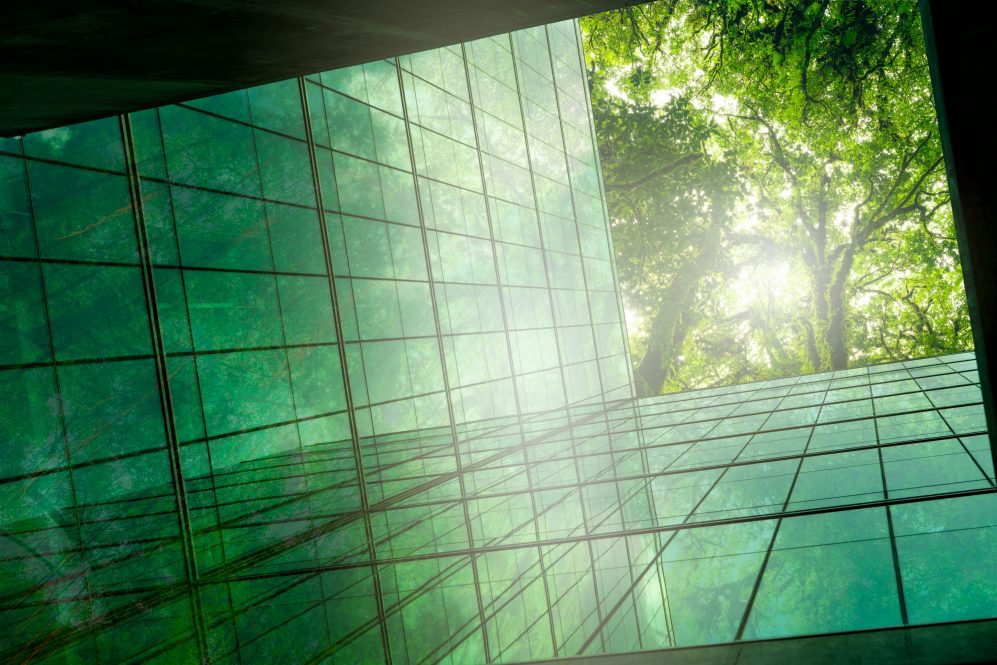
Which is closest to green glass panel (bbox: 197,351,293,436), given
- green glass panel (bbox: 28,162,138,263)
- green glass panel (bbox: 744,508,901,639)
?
green glass panel (bbox: 28,162,138,263)

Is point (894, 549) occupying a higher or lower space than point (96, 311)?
lower

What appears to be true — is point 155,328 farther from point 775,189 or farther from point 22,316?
point 775,189

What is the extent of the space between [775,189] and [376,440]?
3102 centimetres

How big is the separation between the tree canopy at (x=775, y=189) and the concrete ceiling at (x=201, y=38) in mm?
28526

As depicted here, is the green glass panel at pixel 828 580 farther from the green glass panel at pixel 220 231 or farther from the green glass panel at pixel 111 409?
the green glass panel at pixel 220 231

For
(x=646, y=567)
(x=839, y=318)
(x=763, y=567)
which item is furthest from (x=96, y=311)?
(x=839, y=318)

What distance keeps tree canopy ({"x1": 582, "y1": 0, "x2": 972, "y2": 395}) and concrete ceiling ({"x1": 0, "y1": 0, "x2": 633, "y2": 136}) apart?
93.6 feet

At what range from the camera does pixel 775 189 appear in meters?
42.5

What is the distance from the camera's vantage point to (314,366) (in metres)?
16.6

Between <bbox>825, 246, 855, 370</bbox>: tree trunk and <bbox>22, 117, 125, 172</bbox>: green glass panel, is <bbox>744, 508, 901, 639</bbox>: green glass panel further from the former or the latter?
<bbox>825, 246, 855, 370</bbox>: tree trunk

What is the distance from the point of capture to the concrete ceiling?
5.25 meters

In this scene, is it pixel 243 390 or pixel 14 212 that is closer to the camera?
pixel 14 212

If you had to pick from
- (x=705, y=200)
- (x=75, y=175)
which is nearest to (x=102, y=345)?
(x=75, y=175)

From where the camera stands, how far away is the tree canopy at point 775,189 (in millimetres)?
34625
